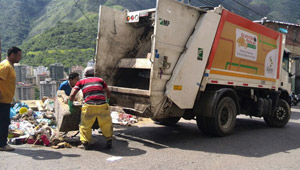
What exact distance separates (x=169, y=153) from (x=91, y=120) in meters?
1.39

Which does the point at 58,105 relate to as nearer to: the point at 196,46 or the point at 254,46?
the point at 196,46

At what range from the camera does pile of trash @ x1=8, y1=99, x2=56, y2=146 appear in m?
4.85

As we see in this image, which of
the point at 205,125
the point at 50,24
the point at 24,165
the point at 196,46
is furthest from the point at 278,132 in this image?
the point at 50,24

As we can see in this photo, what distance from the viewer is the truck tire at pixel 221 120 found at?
18.9 feet

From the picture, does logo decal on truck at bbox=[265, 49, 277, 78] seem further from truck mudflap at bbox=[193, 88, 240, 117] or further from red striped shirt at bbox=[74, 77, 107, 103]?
red striped shirt at bbox=[74, 77, 107, 103]

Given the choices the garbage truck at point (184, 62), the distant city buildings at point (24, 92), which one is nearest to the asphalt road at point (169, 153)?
the garbage truck at point (184, 62)

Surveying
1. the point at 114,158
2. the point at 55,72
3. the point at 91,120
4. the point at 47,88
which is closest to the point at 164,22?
the point at 91,120

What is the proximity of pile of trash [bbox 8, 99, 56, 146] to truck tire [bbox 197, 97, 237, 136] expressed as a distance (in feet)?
9.72

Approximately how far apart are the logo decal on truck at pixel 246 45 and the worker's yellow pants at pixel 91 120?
11.1 ft

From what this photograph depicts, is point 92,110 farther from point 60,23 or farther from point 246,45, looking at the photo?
point 60,23

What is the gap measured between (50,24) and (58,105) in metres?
63.4

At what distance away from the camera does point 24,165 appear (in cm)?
376

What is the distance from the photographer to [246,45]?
260 inches

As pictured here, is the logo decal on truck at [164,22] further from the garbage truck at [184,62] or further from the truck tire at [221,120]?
the truck tire at [221,120]
